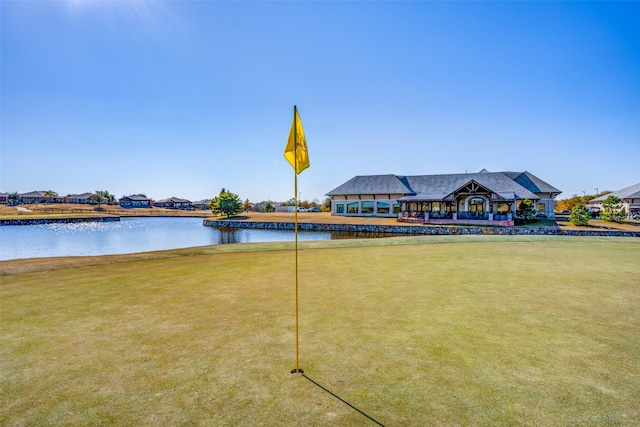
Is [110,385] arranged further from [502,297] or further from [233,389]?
[502,297]

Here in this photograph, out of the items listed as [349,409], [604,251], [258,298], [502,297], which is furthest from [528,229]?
[349,409]

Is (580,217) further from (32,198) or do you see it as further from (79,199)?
(32,198)

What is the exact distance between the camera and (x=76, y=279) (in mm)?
10531

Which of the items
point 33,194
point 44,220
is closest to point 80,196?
point 33,194

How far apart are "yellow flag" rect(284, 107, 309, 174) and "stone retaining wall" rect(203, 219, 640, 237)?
1396 inches

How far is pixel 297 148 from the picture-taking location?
4.96 metres

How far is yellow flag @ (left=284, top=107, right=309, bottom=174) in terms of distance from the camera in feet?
15.9

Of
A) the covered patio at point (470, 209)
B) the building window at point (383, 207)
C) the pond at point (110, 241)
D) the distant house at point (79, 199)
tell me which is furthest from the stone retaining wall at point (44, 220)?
the distant house at point (79, 199)

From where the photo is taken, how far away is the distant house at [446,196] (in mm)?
43469

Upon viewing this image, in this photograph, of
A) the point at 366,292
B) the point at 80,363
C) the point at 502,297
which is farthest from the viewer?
the point at 366,292

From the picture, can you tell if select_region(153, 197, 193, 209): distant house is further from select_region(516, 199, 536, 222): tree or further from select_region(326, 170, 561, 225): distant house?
select_region(516, 199, 536, 222): tree

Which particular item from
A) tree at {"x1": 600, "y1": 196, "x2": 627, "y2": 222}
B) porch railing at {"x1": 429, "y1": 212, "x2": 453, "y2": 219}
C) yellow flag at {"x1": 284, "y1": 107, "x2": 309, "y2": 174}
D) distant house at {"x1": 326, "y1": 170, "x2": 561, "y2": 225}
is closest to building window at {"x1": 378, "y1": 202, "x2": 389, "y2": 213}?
distant house at {"x1": 326, "y1": 170, "x2": 561, "y2": 225}

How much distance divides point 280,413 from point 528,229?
39.4 meters

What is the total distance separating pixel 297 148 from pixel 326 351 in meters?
3.03
